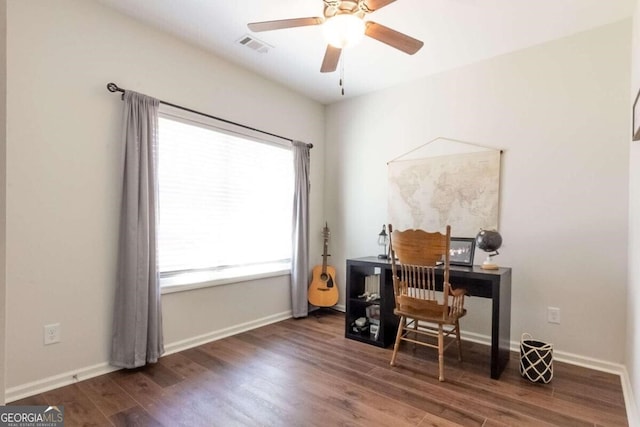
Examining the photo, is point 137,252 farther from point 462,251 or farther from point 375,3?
point 462,251

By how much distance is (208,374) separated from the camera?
91.2 inches

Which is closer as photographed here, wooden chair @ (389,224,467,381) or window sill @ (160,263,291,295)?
wooden chair @ (389,224,467,381)

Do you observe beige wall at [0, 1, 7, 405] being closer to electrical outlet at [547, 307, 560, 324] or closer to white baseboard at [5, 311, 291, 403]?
white baseboard at [5, 311, 291, 403]

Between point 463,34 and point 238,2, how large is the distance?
1744 millimetres

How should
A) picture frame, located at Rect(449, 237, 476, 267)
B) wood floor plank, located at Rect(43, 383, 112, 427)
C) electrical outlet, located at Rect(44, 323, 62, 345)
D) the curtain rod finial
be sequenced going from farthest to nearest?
picture frame, located at Rect(449, 237, 476, 267) < the curtain rod finial < electrical outlet, located at Rect(44, 323, 62, 345) < wood floor plank, located at Rect(43, 383, 112, 427)

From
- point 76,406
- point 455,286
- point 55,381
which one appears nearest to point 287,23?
point 455,286

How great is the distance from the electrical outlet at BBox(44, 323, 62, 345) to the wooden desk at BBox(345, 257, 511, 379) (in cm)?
221

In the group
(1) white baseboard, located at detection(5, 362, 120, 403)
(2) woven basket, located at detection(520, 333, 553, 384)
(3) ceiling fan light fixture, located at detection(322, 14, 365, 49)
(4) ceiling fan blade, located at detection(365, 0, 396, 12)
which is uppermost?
(4) ceiling fan blade, located at detection(365, 0, 396, 12)

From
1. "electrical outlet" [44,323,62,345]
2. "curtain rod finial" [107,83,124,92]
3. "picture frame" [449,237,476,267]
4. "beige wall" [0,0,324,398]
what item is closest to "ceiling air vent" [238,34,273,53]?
"beige wall" [0,0,324,398]

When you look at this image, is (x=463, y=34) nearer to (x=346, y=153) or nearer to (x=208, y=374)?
(x=346, y=153)

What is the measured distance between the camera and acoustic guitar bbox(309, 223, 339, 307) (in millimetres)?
3807

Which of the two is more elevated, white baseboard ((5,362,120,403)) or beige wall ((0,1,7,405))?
beige wall ((0,1,7,405))

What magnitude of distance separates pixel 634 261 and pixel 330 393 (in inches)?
79.4

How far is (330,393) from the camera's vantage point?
2.07 meters
